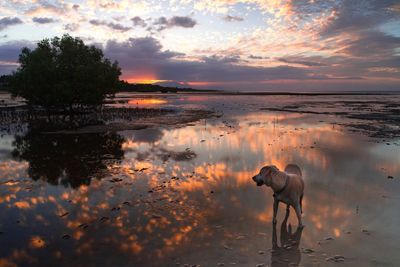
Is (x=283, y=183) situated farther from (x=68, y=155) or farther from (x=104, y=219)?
(x=68, y=155)

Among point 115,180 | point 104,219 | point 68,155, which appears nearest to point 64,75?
point 68,155

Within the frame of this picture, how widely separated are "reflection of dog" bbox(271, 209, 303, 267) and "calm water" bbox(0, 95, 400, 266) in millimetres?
25

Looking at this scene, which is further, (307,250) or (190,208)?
(190,208)

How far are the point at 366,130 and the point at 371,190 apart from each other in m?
19.2

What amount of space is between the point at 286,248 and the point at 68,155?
1485cm

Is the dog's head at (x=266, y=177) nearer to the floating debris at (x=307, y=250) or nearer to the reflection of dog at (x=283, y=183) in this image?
the reflection of dog at (x=283, y=183)

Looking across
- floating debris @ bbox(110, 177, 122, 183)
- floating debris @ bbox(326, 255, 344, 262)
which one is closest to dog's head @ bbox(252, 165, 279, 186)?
floating debris @ bbox(326, 255, 344, 262)

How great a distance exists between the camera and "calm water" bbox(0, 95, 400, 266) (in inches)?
297

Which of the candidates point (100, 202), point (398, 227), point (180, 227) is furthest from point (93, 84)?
point (398, 227)

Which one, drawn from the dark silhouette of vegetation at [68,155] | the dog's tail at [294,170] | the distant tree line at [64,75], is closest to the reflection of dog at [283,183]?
the dog's tail at [294,170]

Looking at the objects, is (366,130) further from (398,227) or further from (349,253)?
(349,253)

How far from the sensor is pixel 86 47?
46.0 meters

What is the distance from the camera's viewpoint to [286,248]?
784 cm

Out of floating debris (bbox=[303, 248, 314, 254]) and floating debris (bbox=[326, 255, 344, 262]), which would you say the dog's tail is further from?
floating debris (bbox=[326, 255, 344, 262])
